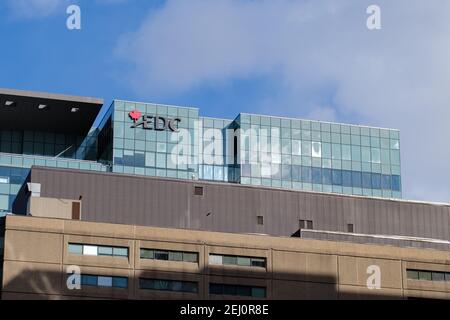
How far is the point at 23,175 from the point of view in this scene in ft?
491

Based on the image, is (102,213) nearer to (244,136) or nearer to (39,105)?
(39,105)

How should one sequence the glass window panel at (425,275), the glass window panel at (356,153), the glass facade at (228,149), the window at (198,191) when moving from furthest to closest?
the glass window panel at (356,153)
the glass facade at (228,149)
the window at (198,191)
the glass window panel at (425,275)

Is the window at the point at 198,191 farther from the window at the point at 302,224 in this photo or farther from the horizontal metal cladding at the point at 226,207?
the window at the point at 302,224

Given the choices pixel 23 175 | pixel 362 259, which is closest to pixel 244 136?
pixel 23 175

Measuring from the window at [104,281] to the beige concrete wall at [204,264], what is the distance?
0.34m

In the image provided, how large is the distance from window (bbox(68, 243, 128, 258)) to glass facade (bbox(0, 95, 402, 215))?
54.7 metres

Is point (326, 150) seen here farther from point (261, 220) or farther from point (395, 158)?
point (261, 220)

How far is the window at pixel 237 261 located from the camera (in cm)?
10219

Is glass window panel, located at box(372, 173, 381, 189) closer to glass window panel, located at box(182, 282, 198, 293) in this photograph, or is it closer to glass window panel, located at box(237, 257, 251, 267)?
glass window panel, located at box(237, 257, 251, 267)

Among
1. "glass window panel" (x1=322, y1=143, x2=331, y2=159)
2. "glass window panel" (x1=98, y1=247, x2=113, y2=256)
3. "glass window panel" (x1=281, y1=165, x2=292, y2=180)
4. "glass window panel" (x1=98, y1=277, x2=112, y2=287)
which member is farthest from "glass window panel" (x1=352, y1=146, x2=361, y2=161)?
"glass window panel" (x1=98, y1=277, x2=112, y2=287)

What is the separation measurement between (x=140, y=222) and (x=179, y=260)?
922cm

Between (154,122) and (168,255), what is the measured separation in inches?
2528

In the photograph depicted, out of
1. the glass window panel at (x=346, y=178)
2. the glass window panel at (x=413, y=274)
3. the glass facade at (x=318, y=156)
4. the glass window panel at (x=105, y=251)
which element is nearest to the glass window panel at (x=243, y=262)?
the glass window panel at (x=105, y=251)

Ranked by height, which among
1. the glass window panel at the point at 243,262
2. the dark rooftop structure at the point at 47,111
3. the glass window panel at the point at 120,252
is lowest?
the glass window panel at the point at 243,262
